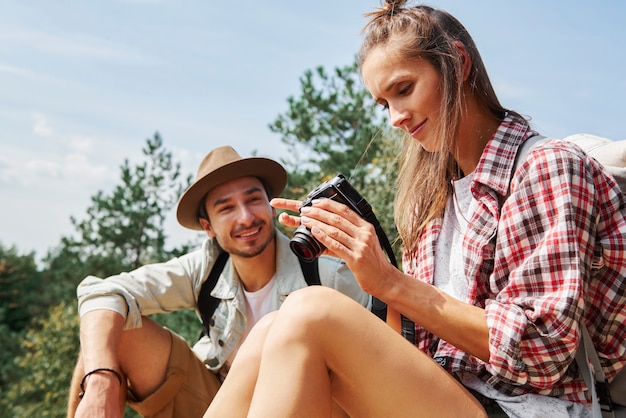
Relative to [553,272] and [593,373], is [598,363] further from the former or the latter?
[553,272]

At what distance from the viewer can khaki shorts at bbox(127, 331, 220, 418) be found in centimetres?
305

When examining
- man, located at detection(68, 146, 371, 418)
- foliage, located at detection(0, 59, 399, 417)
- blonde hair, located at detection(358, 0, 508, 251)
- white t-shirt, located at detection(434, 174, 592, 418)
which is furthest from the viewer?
foliage, located at detection(0, 59, 399, 417)

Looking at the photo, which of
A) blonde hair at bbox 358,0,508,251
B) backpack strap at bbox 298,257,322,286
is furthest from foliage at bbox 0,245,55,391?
blonde hair at bbox 358,0,508,251

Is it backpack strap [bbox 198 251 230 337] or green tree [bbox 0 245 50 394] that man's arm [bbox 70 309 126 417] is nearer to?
backpack strap [bbox 198 251 230 337]

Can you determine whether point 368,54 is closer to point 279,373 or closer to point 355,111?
point 279,373

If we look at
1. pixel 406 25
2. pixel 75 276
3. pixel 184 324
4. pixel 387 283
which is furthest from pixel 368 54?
pixel 75 276

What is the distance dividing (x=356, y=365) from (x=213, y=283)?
5.56 feet

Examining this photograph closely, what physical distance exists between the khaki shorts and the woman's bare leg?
1452 mm

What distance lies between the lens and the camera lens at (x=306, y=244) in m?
1.97

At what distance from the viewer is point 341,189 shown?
2041mm

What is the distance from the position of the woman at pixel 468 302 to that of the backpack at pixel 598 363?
0.12 ft

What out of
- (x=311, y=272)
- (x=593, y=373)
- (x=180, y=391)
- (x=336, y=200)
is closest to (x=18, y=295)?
(x=180, y=391)

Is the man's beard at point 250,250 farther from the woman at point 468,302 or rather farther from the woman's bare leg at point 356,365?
the woman's bare leg at point 356,365

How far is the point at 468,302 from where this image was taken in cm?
196
